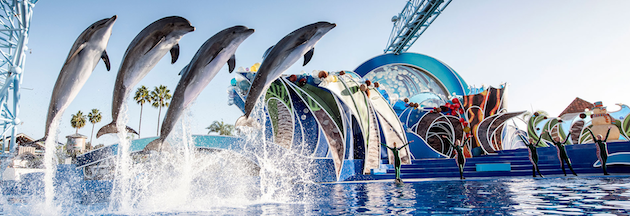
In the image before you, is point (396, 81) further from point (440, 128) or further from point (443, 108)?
point (440, 128)

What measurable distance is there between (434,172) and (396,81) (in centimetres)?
797

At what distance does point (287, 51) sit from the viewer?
548 centimetres

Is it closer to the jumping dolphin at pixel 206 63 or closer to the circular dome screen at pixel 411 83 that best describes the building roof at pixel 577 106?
the circular dome screen at pixel 411 83

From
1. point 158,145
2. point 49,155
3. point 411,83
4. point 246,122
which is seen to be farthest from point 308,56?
point 411,83

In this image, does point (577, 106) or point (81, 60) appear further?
point (577, 106)

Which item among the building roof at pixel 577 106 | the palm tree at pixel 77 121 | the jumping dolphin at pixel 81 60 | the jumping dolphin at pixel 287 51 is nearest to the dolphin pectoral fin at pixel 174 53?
the jumping dolphin at pixel 81 60

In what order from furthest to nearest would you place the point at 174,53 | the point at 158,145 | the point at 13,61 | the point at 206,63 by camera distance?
the point at 13,61 < the point at 158,145 < the point at 174,53 < the point at 206,63

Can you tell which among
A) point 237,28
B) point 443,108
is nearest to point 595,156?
point 443,108

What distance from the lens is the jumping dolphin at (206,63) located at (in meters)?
5.20

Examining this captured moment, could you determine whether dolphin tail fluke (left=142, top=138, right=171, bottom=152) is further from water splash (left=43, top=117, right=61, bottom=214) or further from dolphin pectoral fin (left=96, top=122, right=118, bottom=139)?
water splash (left=43, top=117, right=61, bottom=214)

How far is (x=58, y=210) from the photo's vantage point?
17.8ft

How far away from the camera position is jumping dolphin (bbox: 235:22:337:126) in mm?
5492

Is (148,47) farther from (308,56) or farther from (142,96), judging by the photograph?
(142,96)

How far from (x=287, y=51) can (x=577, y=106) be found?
23.1 m
